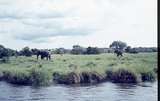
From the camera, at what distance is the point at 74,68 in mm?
4207

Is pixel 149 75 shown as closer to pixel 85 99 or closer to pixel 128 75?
pixel 128 75

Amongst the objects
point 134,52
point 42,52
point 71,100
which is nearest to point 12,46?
point 42,52

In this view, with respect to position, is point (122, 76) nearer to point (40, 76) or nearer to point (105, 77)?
point (105, 77)

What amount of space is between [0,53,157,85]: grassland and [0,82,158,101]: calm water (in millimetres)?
86

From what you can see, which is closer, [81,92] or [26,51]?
[81,92]

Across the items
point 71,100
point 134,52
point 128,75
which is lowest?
point 71,100

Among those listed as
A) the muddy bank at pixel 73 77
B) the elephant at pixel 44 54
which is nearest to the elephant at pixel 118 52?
the muddy bank at pixel 73 77

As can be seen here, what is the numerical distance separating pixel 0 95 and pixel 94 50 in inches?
52.8

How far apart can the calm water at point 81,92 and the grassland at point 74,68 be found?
86mm

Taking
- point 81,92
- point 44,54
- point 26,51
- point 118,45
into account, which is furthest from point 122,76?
point 26,51

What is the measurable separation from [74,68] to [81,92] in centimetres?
32

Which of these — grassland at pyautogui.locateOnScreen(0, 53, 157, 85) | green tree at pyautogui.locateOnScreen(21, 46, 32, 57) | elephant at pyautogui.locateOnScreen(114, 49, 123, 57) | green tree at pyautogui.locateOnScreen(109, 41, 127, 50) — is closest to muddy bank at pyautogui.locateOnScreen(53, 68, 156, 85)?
grassland at pyautogui.locateOnScreen(0, 53, 157, 85)

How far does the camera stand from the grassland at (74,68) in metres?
4.19

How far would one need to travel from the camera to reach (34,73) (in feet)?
13.8
